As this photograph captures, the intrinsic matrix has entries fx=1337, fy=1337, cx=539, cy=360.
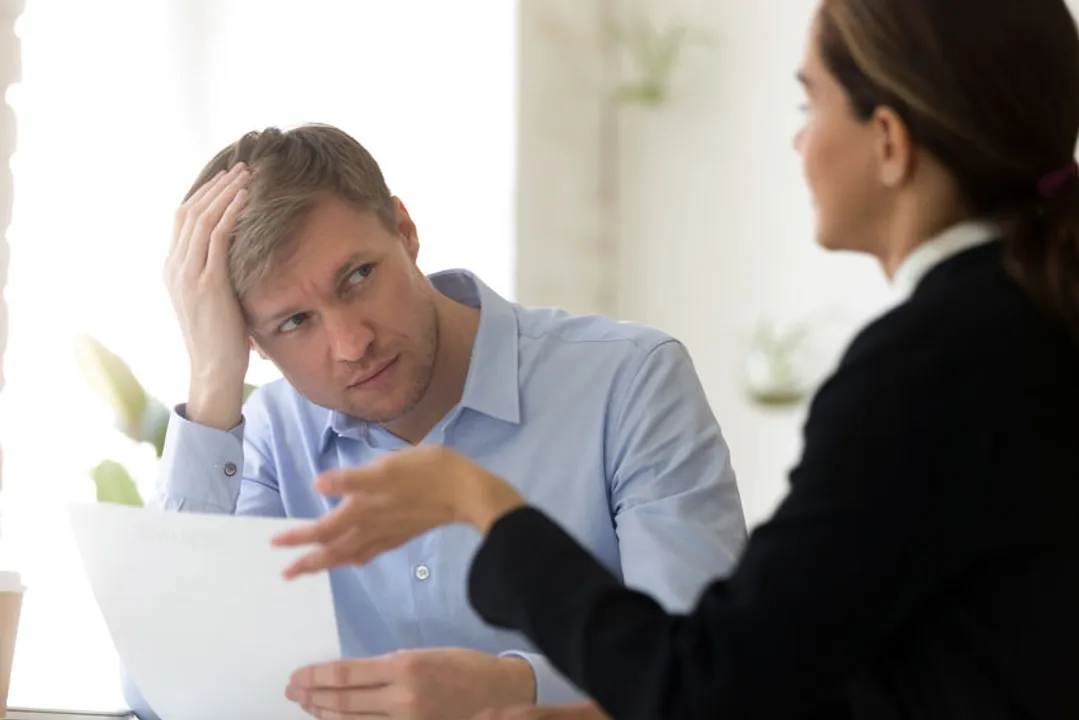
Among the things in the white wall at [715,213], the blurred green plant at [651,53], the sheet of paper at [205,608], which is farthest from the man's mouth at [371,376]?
the blurred green plant at [651,53]

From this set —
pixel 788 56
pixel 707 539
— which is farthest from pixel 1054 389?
pixel 788 56

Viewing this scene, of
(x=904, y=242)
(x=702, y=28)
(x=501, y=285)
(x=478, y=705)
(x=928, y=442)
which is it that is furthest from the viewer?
(x=702, y=28)

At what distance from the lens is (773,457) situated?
3.42 meters

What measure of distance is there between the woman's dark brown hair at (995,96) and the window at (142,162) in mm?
1387

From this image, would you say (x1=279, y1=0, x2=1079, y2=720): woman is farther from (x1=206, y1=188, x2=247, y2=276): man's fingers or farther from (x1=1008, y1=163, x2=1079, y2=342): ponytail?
(x1=206, y1=188, x2=247, y2=276): man's fingers

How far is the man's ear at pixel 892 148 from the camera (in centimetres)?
93

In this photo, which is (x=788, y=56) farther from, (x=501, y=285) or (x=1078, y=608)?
(x=1078, y=608)

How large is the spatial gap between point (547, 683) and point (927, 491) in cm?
58

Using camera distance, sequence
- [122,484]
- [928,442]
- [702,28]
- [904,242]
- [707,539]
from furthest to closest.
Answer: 1. [702,28]
2. [122,484]
3. [707,539]
4. [904,242]
5. [928,442]

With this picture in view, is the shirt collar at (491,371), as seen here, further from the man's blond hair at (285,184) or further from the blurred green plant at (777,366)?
the blurred green plant at (777,366)

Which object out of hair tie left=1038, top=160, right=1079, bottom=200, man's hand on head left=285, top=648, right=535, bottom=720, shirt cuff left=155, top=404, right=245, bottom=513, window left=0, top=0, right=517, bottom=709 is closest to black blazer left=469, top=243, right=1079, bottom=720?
hair tie left=1038, top=160, right=1079, bottom=200

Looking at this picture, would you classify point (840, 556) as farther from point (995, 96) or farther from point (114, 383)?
point (114, 383)

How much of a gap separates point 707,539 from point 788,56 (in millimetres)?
2269

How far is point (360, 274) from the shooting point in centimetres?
158
